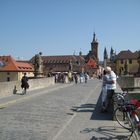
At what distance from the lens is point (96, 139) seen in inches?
354

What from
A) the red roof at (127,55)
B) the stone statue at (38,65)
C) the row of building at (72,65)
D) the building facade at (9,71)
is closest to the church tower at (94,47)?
the row of building at (72,65)

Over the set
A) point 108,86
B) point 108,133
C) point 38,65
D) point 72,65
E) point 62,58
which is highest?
point 62,58

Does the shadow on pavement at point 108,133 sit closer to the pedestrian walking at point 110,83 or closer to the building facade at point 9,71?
the pedestrian walking at point 110,83

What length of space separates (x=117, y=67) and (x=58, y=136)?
143496 mm

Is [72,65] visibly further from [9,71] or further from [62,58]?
[62,58]

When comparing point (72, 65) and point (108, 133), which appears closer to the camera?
point (108, 133)

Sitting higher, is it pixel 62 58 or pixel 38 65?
pixel 62 58

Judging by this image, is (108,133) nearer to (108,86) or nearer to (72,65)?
(108,86)

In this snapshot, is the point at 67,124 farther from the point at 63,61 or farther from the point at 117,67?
the point at 63,61

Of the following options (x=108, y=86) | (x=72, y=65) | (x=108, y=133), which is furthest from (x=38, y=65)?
(x=72, y=65)

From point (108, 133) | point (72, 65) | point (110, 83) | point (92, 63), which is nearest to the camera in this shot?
point (108, 133)

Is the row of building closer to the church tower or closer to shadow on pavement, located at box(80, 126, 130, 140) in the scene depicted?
the church tower

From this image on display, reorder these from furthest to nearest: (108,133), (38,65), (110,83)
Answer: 1. (38,65)
2. (110,83)
3. (108,133)

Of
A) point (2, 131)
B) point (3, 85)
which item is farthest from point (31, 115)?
point (3, 85)
